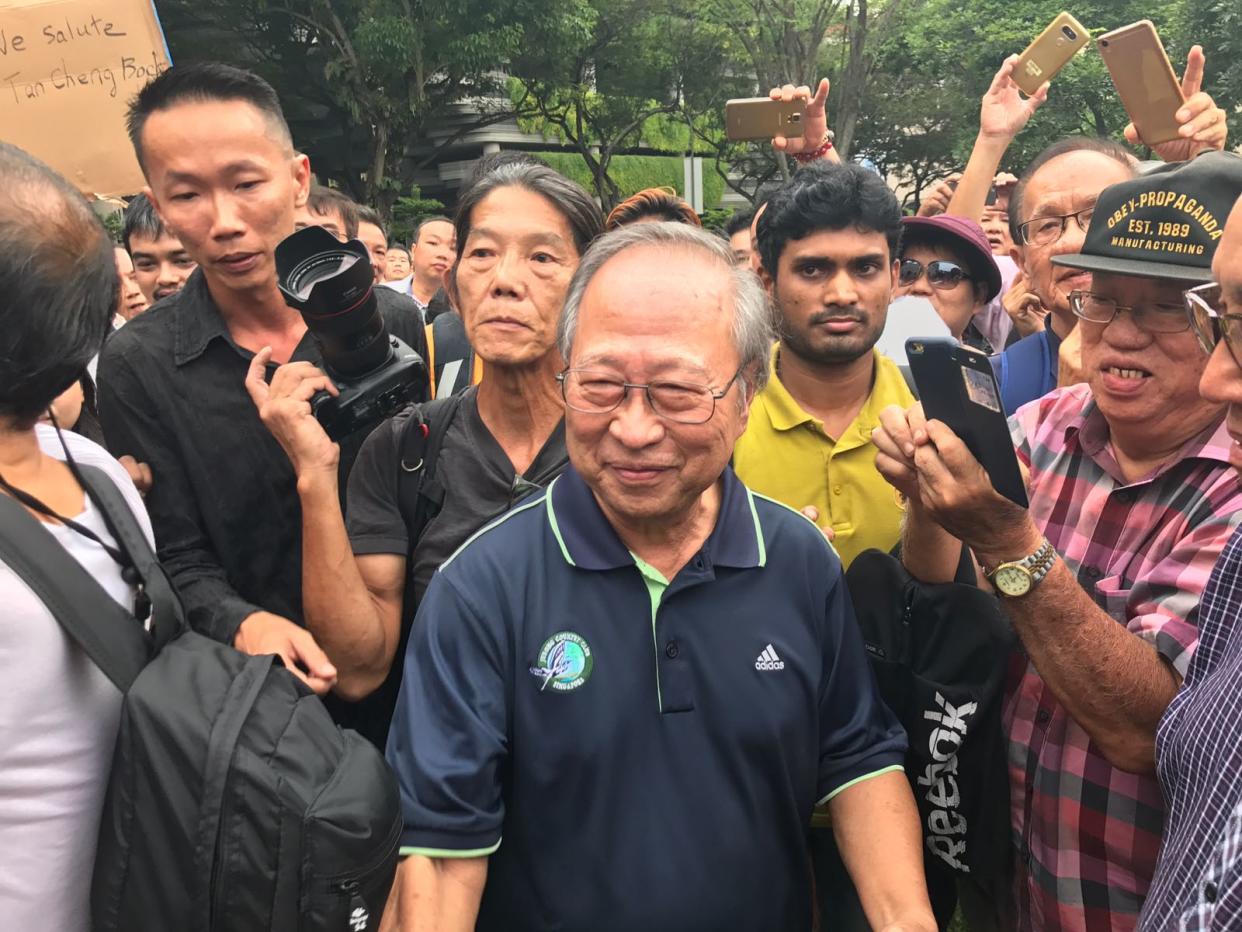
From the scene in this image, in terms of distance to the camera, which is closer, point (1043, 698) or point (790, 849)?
point (790, 849)

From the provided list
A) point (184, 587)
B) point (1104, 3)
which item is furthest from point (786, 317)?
point (1104, 3)

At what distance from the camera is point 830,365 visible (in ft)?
8.38

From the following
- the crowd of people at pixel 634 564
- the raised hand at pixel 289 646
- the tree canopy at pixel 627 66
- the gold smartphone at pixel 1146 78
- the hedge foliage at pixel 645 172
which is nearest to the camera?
the crowd of people at pixel 634 564

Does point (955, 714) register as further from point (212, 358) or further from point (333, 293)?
point (212, 358)

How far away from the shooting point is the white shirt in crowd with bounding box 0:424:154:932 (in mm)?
1209

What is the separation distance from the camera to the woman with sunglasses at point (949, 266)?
3.71m

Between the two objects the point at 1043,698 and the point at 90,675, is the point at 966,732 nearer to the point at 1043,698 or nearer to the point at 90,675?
the point at 1043,698

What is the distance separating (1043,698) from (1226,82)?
2383cm

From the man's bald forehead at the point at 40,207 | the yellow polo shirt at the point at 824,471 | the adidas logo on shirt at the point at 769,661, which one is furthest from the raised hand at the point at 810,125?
the man's bald forehead at the point at 40,207

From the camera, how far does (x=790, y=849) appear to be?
1713 millimetres

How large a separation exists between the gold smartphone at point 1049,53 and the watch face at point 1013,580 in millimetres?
2992

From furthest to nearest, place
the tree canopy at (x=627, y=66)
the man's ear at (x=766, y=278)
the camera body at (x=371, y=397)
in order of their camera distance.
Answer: the tree canopy at (x=627, y=66) → the man's ear at (x=766, y=278) → the camera body at (x=371, y=397)

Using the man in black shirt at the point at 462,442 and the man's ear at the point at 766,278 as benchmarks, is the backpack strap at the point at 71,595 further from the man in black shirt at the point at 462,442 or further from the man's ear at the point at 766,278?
the man's ear at the point at 766,278

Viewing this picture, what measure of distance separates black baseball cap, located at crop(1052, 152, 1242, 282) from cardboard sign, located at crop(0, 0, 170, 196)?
2.90 metres
